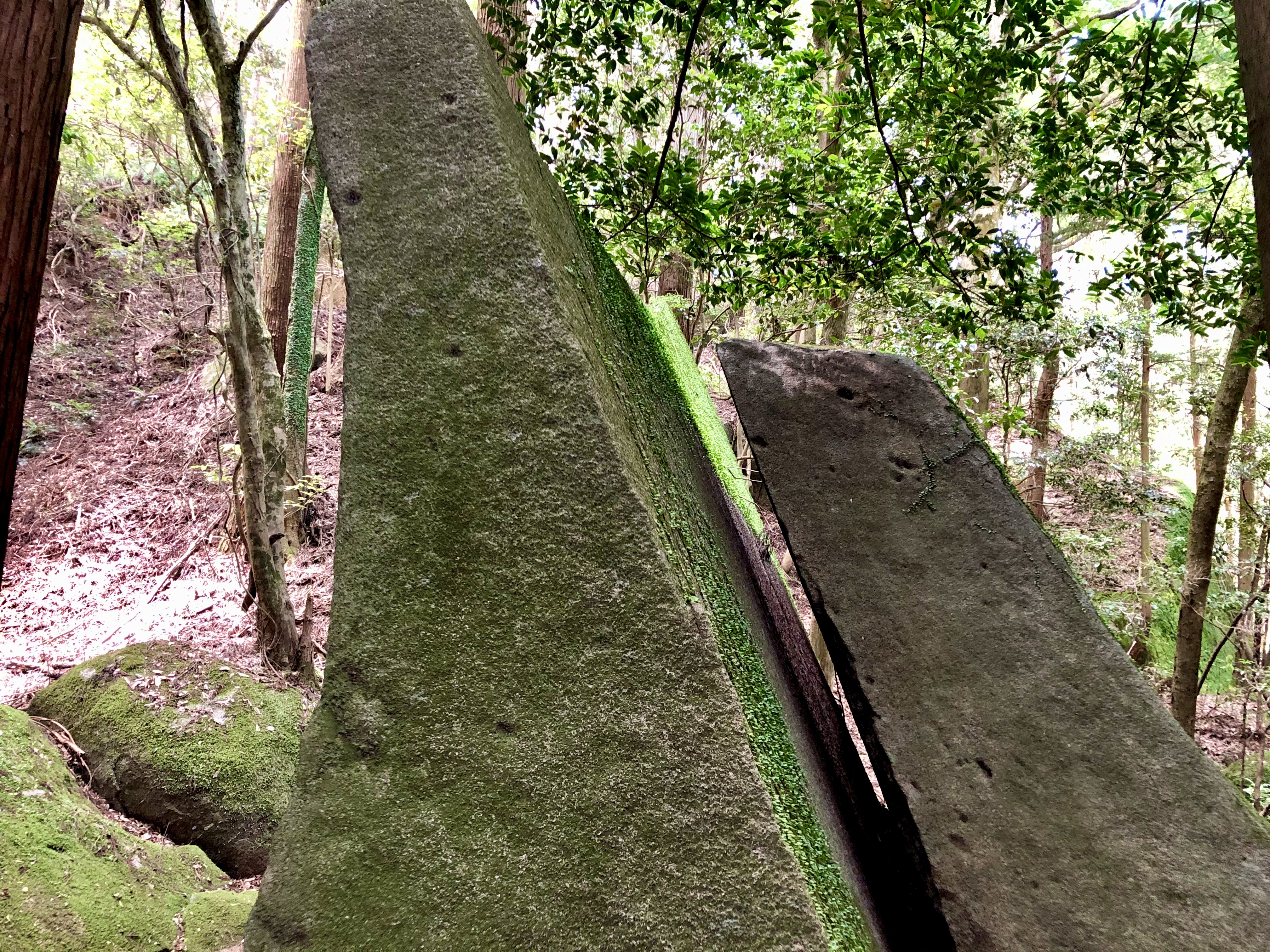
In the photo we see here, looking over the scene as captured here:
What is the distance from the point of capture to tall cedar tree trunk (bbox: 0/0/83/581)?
129 cm

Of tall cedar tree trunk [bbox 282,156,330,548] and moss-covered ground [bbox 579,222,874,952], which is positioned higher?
tall cedar tree trunk [bbox 282,156,330,548]

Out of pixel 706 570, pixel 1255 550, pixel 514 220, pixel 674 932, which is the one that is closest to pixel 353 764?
pixel 674 932

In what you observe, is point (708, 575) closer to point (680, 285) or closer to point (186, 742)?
point (186, 742)

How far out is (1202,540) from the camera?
561cm

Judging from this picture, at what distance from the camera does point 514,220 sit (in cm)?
163

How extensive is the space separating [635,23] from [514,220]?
10.2ft

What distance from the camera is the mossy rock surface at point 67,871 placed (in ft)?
8.46

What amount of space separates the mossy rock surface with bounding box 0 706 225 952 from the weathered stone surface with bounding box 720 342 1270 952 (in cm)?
308

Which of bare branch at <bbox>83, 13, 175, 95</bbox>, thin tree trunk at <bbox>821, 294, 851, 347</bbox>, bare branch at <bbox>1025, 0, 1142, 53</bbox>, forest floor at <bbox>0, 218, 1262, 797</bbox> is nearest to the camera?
bare branch at <bbox>1025, 0, 1142, 53</bbox>

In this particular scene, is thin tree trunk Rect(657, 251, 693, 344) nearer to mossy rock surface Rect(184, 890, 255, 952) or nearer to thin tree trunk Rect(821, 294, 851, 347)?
thin tree trunk Rect(821, 294, 851, 347)

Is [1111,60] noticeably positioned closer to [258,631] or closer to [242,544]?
[258,631]

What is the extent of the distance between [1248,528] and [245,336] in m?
10.2

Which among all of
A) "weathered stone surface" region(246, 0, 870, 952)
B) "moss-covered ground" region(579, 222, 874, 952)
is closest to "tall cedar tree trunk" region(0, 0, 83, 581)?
"weathered stone surface" region(246, 0, 870, 952)

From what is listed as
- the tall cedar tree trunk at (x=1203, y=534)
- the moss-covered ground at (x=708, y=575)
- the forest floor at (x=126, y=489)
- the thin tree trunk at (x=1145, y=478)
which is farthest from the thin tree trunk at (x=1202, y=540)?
the forest floor at (x=126, y=489)
